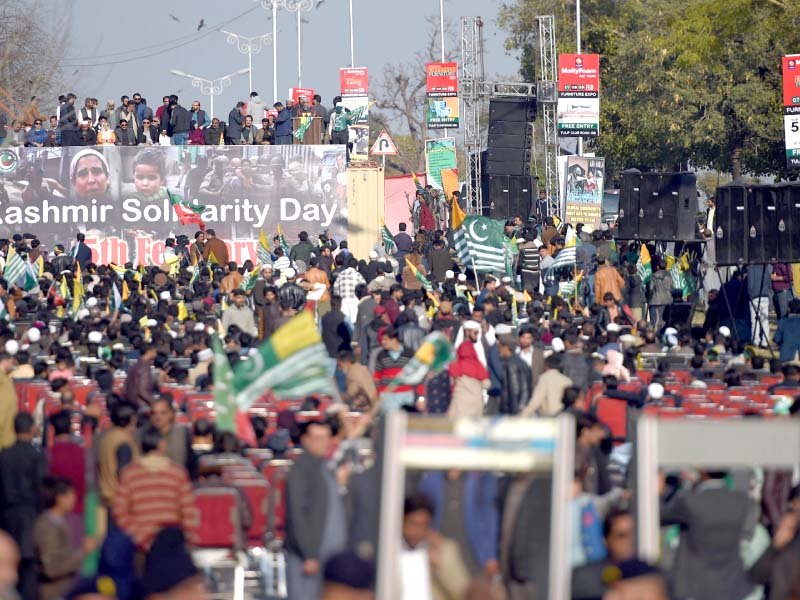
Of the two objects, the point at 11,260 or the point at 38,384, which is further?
the point at 11,260

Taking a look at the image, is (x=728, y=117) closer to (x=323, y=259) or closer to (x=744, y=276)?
(x=323, y=259)

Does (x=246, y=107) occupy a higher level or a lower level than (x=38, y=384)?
higher

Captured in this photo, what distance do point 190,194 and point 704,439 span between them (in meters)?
29.7

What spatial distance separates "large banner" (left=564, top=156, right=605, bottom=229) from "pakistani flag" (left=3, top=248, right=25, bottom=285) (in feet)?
47.6

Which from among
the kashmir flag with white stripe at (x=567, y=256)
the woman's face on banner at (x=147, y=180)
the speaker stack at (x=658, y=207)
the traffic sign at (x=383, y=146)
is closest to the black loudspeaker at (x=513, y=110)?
the traffic sign at (x=383, y=146)

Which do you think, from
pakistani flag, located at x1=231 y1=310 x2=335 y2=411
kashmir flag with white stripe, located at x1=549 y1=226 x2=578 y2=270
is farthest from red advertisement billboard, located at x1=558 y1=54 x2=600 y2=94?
pakistani flag, located at x1=231 y1=310 x2=335 y2=411

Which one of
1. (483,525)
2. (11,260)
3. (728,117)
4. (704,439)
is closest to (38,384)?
(483,525)

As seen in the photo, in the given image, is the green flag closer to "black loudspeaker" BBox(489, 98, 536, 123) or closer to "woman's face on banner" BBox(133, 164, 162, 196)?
"woman's face on banner" BBox(133, 164, 162, 196)

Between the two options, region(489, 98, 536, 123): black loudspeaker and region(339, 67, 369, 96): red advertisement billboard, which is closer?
region(489, 98, 536, 123): black loudspeaker

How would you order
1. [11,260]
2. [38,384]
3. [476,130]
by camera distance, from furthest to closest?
1. [476,130]
2. [11,260]
3. [38,384]

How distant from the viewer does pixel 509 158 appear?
137ft

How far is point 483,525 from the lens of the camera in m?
7.79

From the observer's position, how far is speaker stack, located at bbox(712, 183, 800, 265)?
2270 cm

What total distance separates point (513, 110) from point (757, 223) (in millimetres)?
19707
